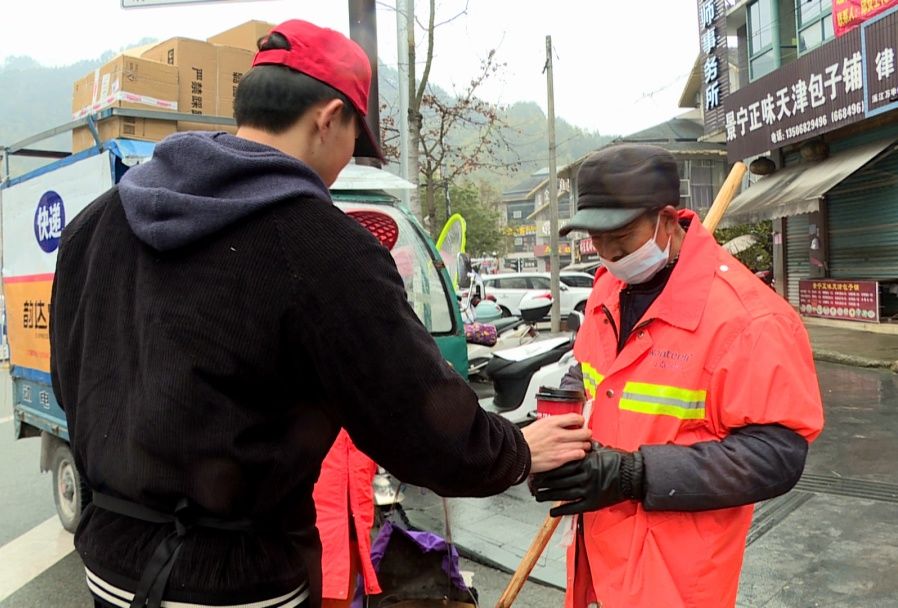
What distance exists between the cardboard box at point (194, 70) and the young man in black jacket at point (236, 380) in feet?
12.6

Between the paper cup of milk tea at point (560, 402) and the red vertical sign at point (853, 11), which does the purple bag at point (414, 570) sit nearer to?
the paper cup of milk tea at point (560, 402)

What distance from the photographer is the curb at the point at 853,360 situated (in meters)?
9.80

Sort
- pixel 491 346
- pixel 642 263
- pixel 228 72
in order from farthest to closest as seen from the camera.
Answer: pixel 491 346, pixel 228 72, pixel 642 263

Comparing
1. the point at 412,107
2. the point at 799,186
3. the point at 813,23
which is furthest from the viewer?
the point at 813,23

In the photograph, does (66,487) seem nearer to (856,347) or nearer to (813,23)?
(856,347)

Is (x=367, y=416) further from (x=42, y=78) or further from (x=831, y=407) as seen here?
(x=42, y=78)

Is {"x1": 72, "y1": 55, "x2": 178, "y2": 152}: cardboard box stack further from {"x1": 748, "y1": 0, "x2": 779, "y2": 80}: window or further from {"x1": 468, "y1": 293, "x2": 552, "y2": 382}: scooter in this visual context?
{"x1": 748, "y1": 0, "x2": 779, "y2": 80}: window

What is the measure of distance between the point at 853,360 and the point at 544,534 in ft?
32.5

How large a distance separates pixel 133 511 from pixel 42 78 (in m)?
124

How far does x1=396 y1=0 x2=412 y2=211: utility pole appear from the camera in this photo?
8383mm

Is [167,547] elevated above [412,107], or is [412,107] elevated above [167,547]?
[412,107]

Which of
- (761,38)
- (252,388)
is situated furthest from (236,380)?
(761,38)

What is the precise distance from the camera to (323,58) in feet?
4.26

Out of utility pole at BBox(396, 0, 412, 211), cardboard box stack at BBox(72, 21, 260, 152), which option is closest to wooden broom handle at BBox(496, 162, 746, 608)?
cardboard box stack at BBox(72, 21, 260, 152)
